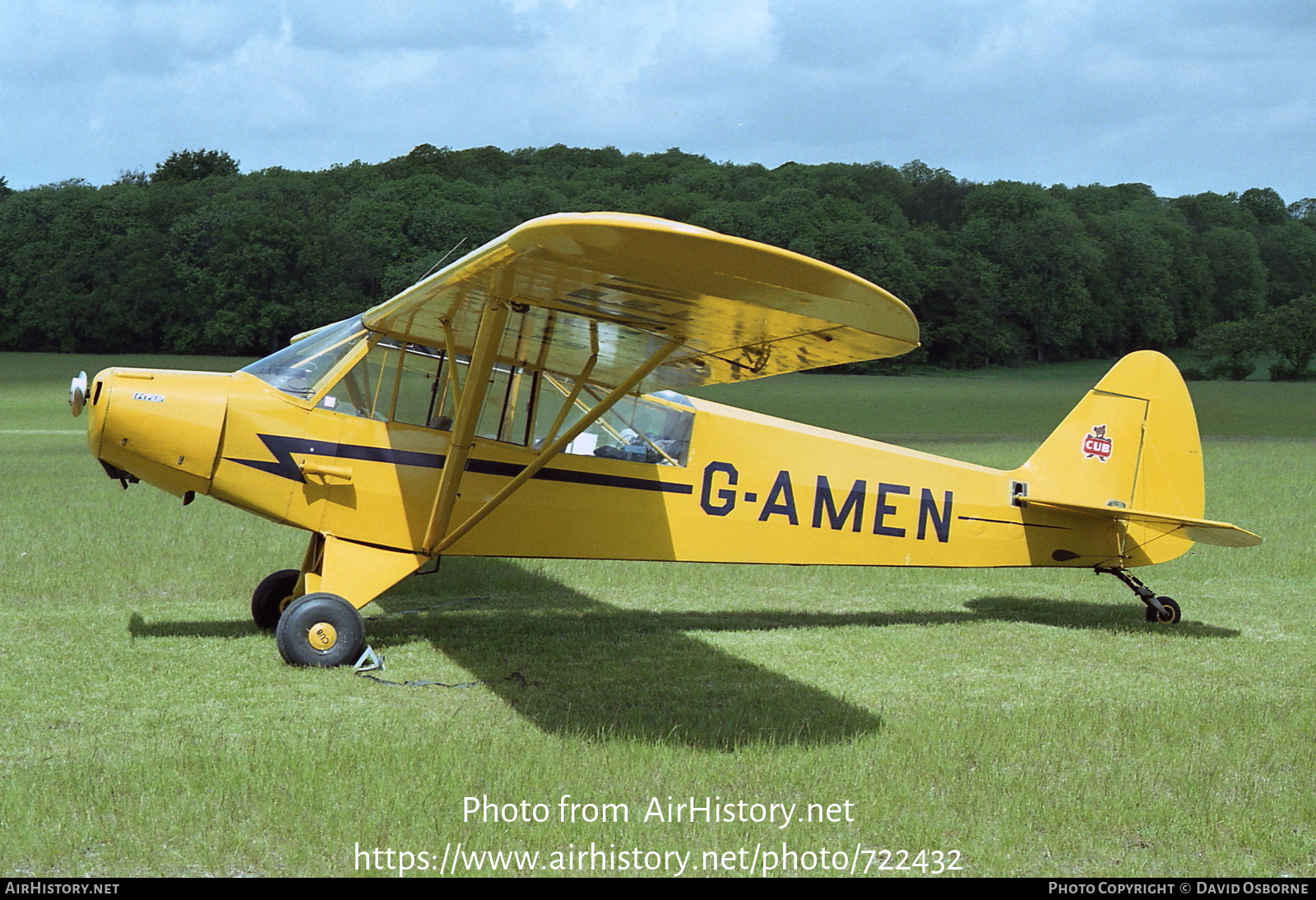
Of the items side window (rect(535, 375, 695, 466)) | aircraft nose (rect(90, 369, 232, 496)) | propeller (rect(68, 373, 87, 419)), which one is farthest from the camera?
side window (rect(535, 375, 695, 466))

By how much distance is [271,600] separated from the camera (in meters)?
8.17

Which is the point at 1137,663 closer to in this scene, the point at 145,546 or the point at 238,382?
the point at 238,382

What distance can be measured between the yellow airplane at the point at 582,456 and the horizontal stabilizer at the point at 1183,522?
26 millimetres

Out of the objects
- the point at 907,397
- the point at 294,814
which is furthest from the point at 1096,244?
the point at 294,814

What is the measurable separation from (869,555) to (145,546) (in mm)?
7560

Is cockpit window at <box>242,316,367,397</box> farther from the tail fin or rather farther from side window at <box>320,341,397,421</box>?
the tail fin

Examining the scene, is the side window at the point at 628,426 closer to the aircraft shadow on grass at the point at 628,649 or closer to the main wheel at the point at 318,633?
the aircraft shadow on grass at the point at 628,649

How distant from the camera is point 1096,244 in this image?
84.4 m

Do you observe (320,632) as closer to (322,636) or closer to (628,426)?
(322,636)

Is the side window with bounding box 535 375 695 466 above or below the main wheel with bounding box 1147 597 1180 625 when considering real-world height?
above

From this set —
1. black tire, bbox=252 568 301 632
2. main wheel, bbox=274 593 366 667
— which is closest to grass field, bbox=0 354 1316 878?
main wheel, bbox=274 593 366 667

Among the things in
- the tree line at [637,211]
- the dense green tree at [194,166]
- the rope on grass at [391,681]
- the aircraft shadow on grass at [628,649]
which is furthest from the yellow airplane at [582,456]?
the dense green tree at [194,166]

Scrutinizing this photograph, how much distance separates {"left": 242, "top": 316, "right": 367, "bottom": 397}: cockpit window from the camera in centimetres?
742

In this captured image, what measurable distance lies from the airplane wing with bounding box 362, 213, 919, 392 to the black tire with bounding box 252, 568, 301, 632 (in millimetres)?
2099
